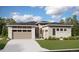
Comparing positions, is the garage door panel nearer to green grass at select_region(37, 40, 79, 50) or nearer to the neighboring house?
the neighboring house

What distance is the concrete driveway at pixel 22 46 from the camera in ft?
34.5

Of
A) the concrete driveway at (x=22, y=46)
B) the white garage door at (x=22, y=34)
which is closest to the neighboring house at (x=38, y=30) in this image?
the white garage door at (x=22, y=34)

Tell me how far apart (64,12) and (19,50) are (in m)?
2.43

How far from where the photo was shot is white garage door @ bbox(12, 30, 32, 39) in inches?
427

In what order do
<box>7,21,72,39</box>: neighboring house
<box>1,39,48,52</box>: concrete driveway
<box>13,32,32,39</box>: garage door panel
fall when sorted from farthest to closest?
<box>13,32,32,39</box>: garage door panel → <box>7,21,72,39</box>: neighboring house → <box>1,39,48,52</box>: concrete driveway

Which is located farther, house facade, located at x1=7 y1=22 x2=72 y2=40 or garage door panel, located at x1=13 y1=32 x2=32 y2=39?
garage door panel, located at x1=13 y1=32 x2=32 y2=39

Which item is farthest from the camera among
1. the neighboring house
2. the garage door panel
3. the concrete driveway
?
the garage door panel

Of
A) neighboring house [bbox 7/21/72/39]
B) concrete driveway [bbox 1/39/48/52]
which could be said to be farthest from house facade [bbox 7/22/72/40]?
concrete driveway [bbox 1/39/48/52]

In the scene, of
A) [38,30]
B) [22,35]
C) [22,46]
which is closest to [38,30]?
[38,30]
